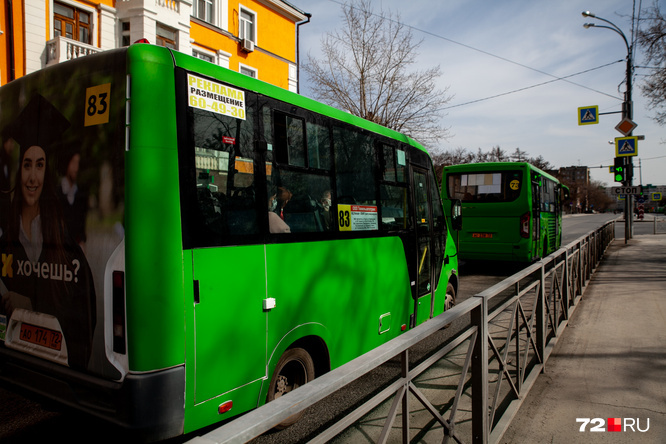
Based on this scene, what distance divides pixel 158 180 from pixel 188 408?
1.27m

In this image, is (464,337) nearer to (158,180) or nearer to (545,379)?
(158,180)

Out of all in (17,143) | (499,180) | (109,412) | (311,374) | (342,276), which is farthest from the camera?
(499,180)

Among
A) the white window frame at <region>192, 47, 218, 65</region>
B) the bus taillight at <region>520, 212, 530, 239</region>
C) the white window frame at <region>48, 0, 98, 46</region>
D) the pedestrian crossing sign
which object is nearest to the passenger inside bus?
the bus taillight at <region>520, 212, 530, 239</region>

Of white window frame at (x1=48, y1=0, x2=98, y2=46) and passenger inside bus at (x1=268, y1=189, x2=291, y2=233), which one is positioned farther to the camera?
white window frame at (x1=48, y1=0, x2=98, y2=46)

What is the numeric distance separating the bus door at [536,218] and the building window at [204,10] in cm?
1604

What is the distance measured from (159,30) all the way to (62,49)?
4.55 metres

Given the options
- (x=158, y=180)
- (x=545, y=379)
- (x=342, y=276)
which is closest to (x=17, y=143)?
(x=158, y=180)

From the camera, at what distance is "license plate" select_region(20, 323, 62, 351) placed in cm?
289

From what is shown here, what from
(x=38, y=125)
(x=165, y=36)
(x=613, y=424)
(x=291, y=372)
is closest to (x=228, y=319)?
(x=291, y=372)

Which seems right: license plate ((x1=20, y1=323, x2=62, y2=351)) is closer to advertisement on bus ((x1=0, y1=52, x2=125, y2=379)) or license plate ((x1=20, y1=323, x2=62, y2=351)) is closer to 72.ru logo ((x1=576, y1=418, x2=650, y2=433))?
advertisement on bus ((x1=0, y1=52, x2=125, y2=379))

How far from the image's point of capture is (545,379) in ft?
14.7

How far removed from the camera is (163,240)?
8.33 ft

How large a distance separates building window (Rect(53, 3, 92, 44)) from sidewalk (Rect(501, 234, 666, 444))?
1744cm

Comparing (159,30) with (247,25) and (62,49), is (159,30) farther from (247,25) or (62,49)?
(247,25)
